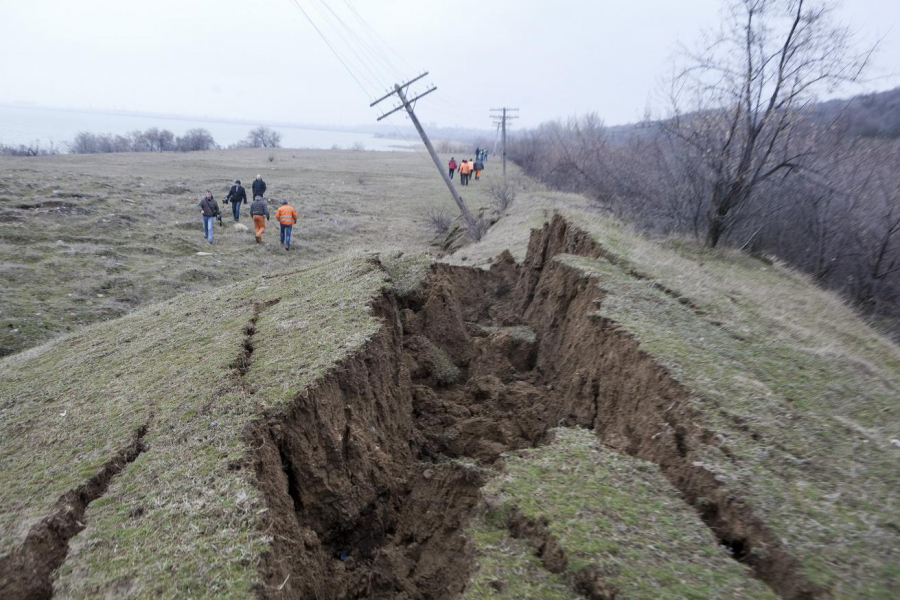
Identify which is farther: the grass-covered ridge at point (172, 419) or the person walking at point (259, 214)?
the person walking at point (259, 214)

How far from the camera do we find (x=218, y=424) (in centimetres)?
496

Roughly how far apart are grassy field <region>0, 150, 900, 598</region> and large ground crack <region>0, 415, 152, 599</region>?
109 mm

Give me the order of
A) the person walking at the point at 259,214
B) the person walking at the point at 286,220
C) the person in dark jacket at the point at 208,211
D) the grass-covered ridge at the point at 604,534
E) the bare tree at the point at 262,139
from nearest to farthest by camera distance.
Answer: the grass-covered ridge at the point at 604,534 < the person in dark jacket at the point at 208,211 < the person walking at the point at 286,220 < the person walking at the point at 259,214 < the bare tree at the point at 262,139

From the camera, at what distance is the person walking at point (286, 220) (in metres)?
18.2

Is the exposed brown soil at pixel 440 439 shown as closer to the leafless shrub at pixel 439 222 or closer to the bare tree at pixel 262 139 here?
the leafless shrub at pixel 439 222

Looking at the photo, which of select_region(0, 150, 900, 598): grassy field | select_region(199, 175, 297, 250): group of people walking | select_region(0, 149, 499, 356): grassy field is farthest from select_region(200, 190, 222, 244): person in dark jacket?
select_region(0, 150, 900, 598): grassy field

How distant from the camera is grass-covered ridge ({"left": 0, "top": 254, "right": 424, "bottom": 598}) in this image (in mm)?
3674

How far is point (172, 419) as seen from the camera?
→ 5.26 metres

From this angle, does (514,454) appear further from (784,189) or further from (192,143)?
(192,143)

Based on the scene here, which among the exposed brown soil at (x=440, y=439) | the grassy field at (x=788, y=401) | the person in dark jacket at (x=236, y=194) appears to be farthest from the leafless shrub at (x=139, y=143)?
the grassy field at (x=788, y=401)

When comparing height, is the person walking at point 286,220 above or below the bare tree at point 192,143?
below

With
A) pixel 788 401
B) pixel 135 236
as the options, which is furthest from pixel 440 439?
pixel 135 236

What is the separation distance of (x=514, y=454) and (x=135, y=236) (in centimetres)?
1769

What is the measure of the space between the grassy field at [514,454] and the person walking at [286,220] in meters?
6.72
